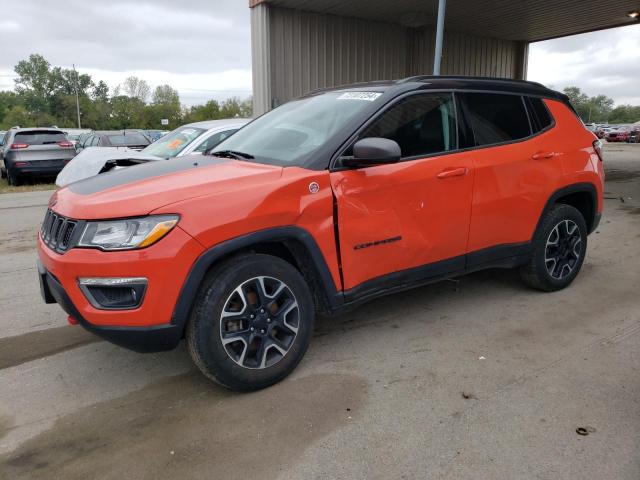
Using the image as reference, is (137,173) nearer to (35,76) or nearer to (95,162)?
(95,162)

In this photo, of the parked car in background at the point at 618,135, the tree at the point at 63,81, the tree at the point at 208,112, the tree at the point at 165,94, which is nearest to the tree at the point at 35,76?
the tree at the point at 63,81

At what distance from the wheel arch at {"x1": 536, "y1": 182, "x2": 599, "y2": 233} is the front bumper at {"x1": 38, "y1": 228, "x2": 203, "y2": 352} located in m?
3.11

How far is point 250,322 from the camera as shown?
2898 mm

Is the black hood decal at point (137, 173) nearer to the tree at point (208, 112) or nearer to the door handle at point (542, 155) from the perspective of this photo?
the door handle at point (542, 155)

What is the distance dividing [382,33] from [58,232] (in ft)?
45.0

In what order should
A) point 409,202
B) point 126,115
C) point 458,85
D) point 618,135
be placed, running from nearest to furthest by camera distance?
point 409,202, point 458,85, point 618,135, point 126,115

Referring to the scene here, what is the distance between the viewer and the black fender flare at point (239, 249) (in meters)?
2.66

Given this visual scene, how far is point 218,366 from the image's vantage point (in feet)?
9.16

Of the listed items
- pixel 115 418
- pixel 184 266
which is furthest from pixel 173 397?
pixel 184 266

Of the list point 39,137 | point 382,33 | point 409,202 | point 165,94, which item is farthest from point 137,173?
point 165,94

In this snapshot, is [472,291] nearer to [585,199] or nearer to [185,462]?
[585,199]

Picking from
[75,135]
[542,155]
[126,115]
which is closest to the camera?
[542,155]

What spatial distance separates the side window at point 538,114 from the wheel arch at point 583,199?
54 cm

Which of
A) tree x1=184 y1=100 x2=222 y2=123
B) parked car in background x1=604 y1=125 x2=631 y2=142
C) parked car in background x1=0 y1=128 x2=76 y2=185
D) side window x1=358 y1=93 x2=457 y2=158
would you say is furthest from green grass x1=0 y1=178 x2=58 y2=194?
tree x1=184 y1=100 x2=222 y2=123
